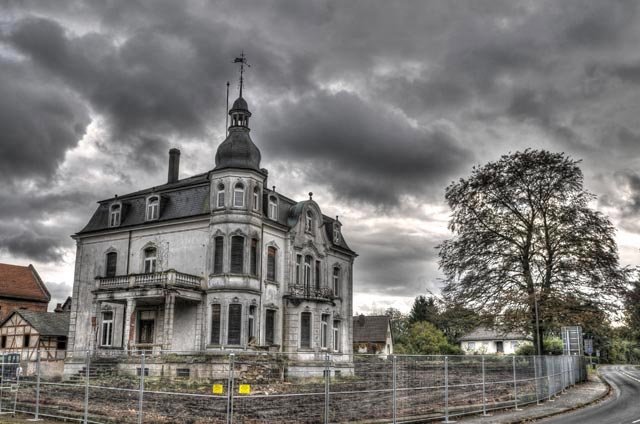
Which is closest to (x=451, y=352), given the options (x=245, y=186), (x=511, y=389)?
(x=245, y=186)

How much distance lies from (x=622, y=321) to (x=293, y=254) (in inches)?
737

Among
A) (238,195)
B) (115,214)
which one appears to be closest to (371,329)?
(115,214)

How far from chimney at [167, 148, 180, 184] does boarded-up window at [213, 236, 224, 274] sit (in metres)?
9.02

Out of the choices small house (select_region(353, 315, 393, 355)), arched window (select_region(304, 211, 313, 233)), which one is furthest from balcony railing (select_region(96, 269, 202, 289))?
small house (select_region(353, 315, 393, 355))

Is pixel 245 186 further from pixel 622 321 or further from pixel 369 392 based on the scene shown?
pixel 622 321

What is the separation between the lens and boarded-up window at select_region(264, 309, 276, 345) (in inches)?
1291

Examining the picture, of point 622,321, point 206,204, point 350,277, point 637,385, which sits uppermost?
point 206,204

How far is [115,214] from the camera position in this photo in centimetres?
3600

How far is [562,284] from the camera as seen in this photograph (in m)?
34.0

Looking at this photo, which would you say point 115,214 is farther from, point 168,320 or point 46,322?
point 46,322

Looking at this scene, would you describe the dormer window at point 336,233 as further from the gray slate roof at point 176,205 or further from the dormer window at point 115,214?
the dormer window at point 115,214

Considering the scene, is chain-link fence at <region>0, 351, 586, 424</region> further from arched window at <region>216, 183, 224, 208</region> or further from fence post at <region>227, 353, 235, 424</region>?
arched window at <region>216, 183, 224, 208</region>

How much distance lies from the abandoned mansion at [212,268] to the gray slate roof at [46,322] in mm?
8482

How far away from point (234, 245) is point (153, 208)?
6.29m
